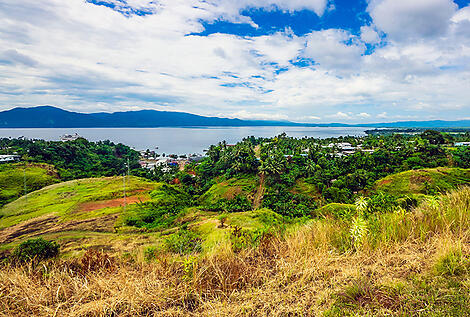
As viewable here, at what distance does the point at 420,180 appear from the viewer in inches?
1188

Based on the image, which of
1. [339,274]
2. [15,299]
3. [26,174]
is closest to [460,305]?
[339,274]

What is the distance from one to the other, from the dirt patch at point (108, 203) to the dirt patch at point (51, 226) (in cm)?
346

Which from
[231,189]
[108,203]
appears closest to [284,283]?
[231,189]

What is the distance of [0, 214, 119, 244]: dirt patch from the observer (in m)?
23.5

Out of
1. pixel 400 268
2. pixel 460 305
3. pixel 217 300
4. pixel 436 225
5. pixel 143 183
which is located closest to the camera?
pixel 460 305

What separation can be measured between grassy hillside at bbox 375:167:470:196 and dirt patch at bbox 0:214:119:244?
115ft

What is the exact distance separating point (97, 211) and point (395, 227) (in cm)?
3393

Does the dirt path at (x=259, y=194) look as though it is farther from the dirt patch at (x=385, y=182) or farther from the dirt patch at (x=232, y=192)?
the dirt patch at (x=385, y=182)

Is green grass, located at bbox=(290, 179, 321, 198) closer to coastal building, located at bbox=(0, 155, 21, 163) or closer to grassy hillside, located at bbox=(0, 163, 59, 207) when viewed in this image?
grassy hillside, located at bbox=(0, 163, 59, 207)

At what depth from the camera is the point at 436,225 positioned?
293 centimetres

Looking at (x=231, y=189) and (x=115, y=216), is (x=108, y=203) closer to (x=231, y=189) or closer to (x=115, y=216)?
(x=115, y=216)

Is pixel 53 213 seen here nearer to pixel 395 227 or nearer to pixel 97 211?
pixel 97 211

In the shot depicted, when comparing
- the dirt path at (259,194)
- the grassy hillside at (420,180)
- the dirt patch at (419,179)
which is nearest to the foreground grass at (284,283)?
the dirt path at (259,194)

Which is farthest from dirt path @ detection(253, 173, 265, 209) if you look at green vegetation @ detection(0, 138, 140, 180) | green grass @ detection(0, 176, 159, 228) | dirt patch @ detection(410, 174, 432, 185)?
green vegetation @ detection(0, 138, 140, 180)
